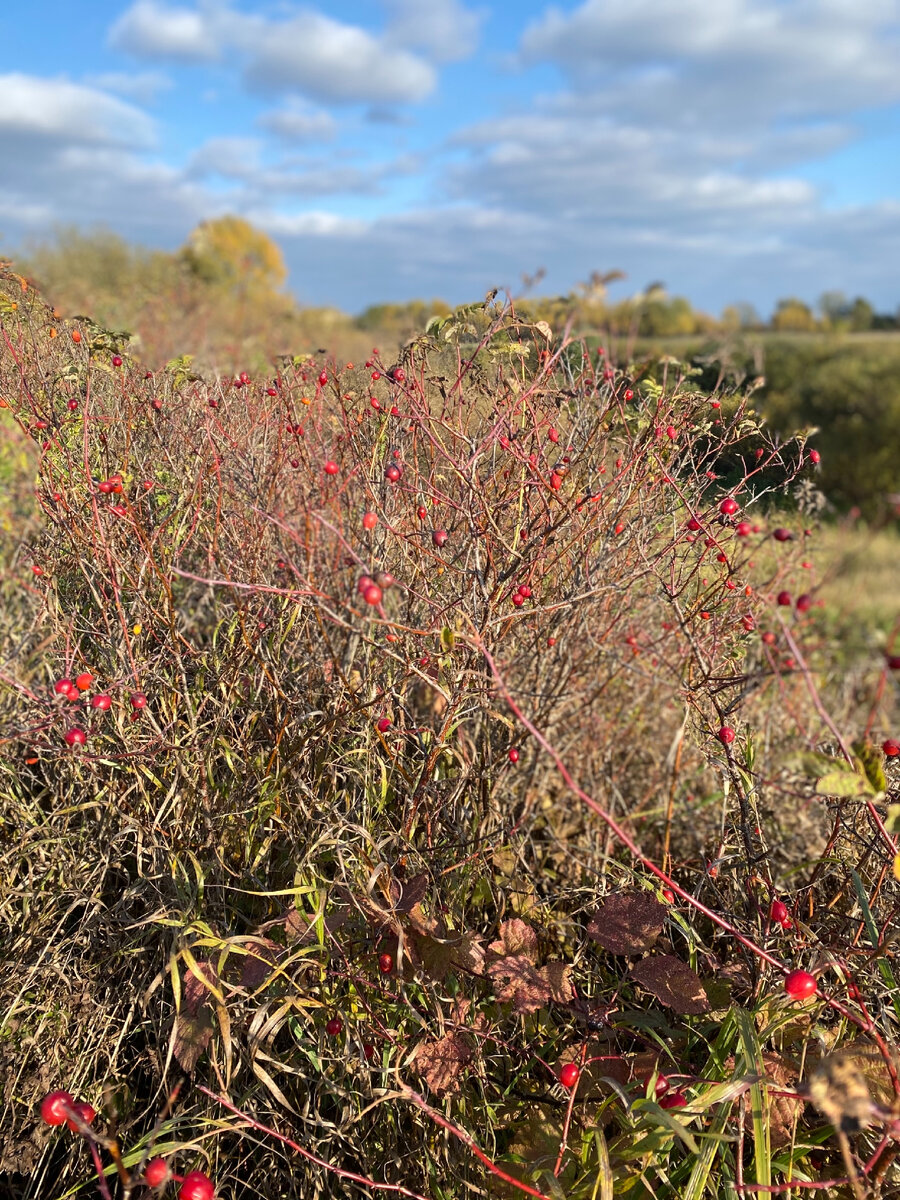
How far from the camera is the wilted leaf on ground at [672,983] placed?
170 centimetres

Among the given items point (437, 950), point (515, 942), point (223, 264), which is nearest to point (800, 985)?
point (515, 942)

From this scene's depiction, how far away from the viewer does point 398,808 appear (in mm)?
2145

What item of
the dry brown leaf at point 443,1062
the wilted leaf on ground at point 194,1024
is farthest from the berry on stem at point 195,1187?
the dry brown leaf at point 443,1062

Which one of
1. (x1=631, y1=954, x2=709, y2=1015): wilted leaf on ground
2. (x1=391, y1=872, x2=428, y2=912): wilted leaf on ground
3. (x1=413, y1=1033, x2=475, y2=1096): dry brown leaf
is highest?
(x1=391, y1=872, x2=428, y2=912): wilted leaf on ground

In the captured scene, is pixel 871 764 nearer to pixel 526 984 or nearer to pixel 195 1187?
pixel 526 984

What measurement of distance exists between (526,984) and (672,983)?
12.0 inches

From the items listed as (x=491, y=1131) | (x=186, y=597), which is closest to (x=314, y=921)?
(x=491, y=1131)

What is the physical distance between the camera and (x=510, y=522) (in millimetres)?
2105

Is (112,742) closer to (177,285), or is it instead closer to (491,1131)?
(491,1131)

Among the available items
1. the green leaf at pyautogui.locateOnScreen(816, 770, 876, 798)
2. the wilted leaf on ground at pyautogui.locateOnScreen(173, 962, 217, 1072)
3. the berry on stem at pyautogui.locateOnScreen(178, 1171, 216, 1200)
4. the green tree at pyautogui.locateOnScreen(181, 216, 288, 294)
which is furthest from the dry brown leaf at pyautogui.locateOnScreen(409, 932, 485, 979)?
the green tree at pyautogui.locateOnScreen(181, 216, 288, 294)

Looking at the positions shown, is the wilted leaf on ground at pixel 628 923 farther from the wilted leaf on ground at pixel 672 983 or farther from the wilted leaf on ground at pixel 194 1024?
the wilted leaf on ground at pixel 194 1024

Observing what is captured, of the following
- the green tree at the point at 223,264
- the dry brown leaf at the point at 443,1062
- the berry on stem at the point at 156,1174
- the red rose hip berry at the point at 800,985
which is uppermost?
the green tree at the point at 223,264

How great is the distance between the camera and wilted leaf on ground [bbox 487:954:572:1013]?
1747mm

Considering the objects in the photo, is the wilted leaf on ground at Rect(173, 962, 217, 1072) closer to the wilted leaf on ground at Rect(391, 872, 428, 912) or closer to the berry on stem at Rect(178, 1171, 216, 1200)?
the berry on stem at Rect(178, 1171, 216, 1200)
